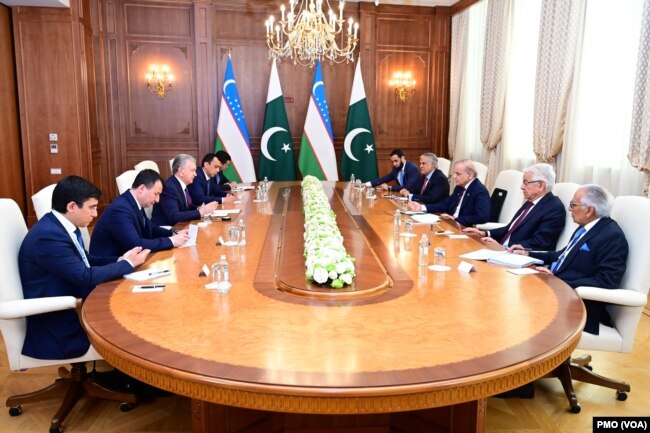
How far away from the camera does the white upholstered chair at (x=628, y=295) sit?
2738mm

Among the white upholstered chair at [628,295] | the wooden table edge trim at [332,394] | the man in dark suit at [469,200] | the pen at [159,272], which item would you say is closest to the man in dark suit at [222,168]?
the man in dark suit at [469,200]

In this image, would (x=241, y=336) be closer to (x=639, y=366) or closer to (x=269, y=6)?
(x=639, y=366)

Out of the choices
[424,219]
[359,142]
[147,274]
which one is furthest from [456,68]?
[147,274]

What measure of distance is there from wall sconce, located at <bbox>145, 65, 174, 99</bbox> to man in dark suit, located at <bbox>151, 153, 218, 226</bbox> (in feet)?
13.1

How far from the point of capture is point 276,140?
28.5 ft

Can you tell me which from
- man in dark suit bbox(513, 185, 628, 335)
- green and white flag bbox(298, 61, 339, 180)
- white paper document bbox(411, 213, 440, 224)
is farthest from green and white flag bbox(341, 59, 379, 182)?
man in dark suit bbox(513, 185, 628, 335)

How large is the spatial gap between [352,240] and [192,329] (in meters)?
1.66

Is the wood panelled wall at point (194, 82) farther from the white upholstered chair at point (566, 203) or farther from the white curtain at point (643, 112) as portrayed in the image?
the white upholstered chair at point (566, 203)

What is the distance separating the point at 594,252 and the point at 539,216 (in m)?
0.84

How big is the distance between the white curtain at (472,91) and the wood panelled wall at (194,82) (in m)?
0.63

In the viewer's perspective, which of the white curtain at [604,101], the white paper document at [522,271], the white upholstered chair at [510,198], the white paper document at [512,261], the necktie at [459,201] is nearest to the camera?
the white paper document at [522,271]

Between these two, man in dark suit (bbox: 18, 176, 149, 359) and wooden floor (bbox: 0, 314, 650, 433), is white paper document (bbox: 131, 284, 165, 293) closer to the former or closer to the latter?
man in dark suit (bbox: 18, 176, 149, 359)

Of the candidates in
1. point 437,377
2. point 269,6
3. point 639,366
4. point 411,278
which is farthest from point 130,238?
point 269,6

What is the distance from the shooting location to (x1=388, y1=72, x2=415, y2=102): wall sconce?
9086 mm
